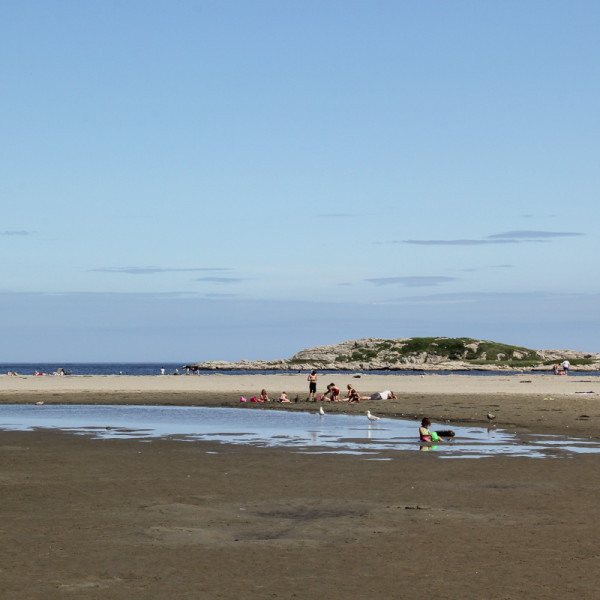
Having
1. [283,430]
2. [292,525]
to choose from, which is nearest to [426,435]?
[283,430]

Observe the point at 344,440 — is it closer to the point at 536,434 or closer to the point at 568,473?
the point at 536,434

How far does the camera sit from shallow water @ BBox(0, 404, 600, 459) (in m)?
27.4

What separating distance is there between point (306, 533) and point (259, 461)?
32.9ft

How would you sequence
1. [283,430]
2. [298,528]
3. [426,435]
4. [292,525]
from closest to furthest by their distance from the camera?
[298,528] < [292,525] < [426,435] < [283,430]

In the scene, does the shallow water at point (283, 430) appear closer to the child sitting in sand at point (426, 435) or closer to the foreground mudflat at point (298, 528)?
the child sitting in sand at point (426, 435)

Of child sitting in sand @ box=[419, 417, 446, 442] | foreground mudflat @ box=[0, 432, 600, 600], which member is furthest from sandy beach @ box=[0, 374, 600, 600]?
child sitting in sand @ box=[419, 417, 446, 442]

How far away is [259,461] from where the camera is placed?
939 inches

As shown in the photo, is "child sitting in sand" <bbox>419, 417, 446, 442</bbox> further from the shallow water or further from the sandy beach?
the sandy beach

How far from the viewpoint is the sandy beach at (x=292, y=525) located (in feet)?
35.6

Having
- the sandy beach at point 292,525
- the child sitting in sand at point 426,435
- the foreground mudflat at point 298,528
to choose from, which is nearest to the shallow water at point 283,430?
the child sitting in sand at point 426,435

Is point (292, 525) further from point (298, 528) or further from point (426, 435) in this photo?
point (426, 435)

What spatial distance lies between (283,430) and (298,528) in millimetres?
21302

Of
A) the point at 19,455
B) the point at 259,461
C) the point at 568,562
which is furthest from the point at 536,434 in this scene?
the point at 568,562

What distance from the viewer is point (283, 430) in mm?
35562
